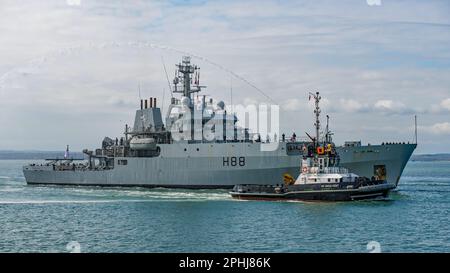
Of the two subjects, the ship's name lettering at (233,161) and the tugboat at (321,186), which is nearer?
the tugboat at (321,186)

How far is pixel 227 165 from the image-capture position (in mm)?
51031

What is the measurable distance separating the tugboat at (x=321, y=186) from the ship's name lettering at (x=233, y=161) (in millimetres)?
6411

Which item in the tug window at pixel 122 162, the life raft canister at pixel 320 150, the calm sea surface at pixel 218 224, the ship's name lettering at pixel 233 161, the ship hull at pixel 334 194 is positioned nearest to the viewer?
the calm sea surface at pixel 218 224

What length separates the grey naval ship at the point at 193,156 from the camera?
4850cm

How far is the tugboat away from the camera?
4031 centimetres

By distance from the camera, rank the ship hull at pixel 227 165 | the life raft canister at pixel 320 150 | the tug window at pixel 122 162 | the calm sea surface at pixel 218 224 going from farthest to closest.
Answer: the tug window at pixel 122 162 < the ship hull at pixel 227 165 < the life raft canister at pixel 320 150 < the calm sea surface at pixel 218 224

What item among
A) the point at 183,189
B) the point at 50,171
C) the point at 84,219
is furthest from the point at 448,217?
the point at 50,171

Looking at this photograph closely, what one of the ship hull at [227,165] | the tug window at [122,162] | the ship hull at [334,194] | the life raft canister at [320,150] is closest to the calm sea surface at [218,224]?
the ship hull at [334,194]

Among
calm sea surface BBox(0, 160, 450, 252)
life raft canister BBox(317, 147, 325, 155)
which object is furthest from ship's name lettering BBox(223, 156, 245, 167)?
life raft canister BBox(317, 147, 325, 155)

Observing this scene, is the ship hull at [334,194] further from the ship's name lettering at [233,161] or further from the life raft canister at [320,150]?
the ship's name lettering at [233,161]

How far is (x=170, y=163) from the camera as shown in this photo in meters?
54.2

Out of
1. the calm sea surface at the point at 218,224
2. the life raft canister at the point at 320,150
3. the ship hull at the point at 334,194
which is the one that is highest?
the life raft canister at the point at 320,150

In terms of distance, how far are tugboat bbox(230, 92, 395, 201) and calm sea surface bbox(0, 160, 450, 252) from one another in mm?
963
